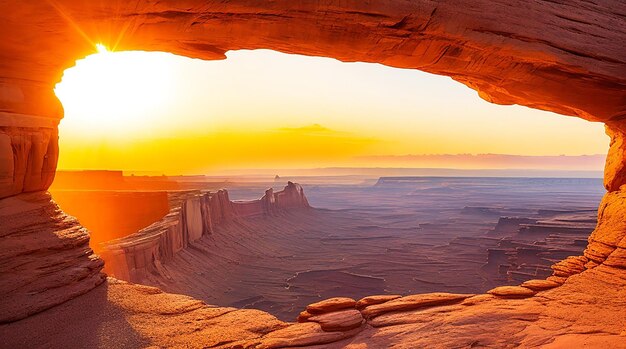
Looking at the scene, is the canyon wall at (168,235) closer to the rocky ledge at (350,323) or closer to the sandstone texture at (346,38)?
the rocky ledge at (350,323)

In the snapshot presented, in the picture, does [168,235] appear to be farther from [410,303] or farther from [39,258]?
[410,303]

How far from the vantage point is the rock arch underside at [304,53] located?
5562mm

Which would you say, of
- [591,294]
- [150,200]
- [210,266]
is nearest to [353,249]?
[210,266]

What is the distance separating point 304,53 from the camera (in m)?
6.77

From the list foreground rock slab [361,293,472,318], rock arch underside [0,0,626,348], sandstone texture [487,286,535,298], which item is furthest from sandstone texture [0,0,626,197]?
foreground rock slab [361,293,472,318]

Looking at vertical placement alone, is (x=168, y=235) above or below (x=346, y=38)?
below

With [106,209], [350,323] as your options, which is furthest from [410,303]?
[106,209]

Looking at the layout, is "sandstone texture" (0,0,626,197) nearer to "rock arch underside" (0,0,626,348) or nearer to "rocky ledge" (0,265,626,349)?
"rock arch underside" (0,0,626,348)

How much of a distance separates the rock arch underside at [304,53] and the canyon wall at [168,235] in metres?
12.8

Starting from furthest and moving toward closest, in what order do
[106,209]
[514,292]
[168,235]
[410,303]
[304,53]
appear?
[168,235], [106,209], [514,292], [410,303], [304,53]

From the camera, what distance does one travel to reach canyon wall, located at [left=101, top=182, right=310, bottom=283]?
1983 centimetres

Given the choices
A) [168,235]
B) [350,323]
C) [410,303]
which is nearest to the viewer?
[350,323]

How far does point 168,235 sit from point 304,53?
2418 centimetres

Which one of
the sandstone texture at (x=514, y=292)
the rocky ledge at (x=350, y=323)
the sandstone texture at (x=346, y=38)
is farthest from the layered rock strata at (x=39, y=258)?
the sandstone texture at (x=514, y=292)
